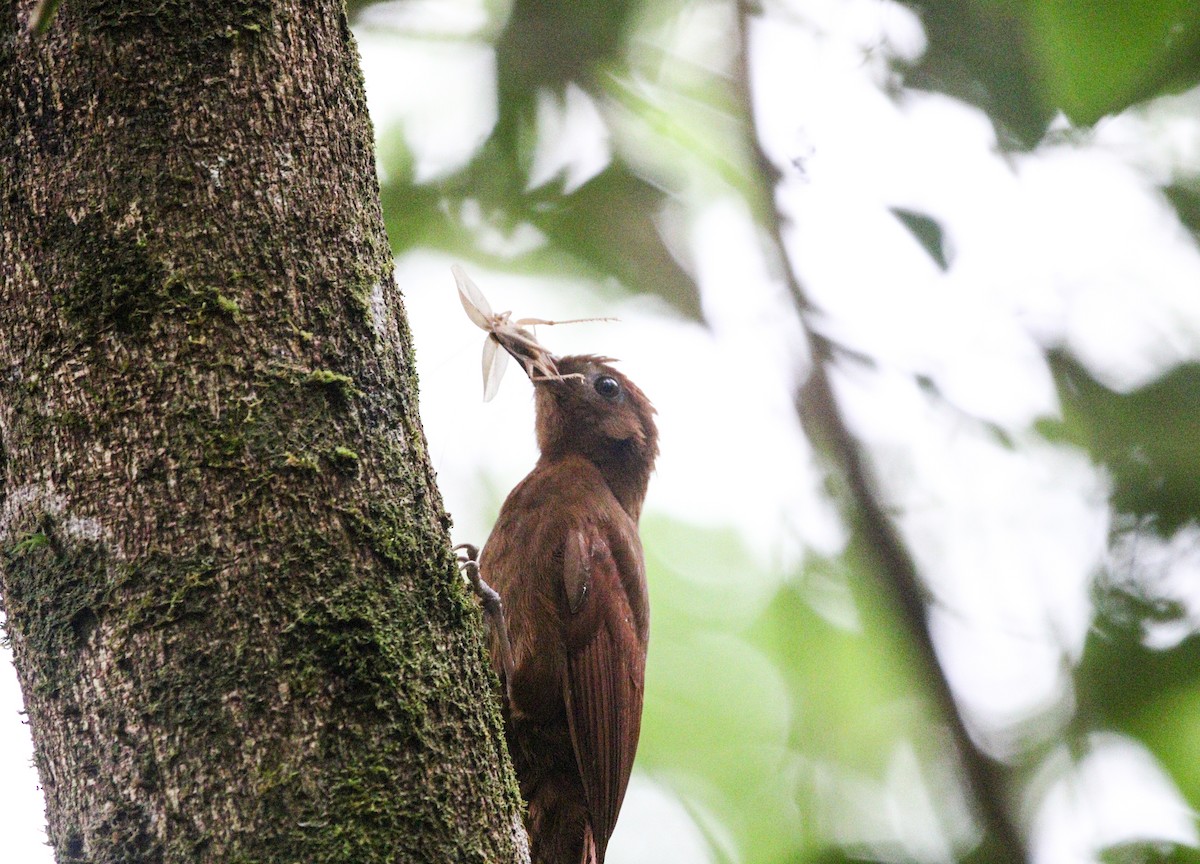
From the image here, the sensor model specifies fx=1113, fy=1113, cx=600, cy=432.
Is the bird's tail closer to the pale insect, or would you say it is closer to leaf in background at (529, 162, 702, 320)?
the pale insect

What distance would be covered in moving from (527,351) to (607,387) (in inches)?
26.7

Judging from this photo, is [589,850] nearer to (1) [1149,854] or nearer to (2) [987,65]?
(1) [1149,854]

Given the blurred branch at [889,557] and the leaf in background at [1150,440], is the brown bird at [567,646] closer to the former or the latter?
the blurred branch at [889,557]

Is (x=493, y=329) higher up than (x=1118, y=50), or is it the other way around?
(x=1118, y=50)

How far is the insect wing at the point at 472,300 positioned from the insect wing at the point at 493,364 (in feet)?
0.22

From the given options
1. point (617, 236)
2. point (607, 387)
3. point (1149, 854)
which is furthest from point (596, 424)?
point (1149, 854)

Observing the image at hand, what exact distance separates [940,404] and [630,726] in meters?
1.97

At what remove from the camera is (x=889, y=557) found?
379 centimetres

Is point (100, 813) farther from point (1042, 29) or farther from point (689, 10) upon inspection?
point (689, 10)

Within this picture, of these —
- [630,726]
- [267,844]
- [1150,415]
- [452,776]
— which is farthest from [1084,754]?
[267,844]

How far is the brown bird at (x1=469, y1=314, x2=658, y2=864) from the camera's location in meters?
3.76

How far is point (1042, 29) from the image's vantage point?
13.0 feet

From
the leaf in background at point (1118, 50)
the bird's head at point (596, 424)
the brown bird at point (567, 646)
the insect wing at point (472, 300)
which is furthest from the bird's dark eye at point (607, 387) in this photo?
the leaf in background at point (1118, 50)

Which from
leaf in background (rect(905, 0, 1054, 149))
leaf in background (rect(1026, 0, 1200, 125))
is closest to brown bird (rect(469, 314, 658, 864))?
leaf in background (rect(905, 0, 1054, 149))
